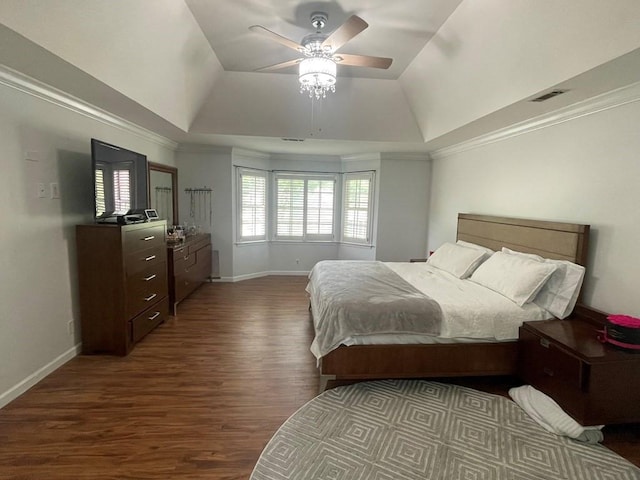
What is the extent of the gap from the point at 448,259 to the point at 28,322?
13.8ft

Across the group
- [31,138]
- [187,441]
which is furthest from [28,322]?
[187,441]

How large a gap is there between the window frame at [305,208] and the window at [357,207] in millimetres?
201

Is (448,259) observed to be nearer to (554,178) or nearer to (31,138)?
(554,178)

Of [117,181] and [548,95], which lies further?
[117,181]

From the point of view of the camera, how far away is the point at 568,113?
2.88 metres

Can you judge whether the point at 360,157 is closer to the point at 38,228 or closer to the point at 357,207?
the point at 357,207

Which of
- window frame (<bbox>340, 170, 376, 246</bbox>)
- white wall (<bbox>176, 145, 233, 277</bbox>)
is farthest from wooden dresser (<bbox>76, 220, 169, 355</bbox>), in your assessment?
window frame (<bbox>340, 170, 376, 246</bbox>)

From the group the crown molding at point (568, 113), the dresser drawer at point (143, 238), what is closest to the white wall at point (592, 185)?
the crown molding at point (568, 113)

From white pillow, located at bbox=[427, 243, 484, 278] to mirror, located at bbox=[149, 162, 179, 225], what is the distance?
4132mm

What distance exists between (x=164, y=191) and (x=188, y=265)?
1.38 m

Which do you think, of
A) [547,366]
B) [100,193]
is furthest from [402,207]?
[100,193]

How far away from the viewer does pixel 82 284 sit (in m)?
3.05

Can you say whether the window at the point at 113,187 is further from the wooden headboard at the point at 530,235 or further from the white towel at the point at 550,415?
the wooden headboard at the point at 530,235

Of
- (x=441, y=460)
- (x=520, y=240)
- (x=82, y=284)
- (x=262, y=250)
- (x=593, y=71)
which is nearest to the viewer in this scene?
(x=441, y=460)
